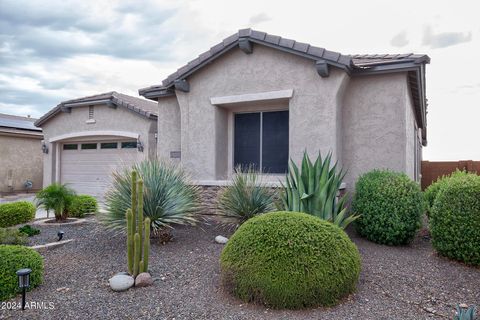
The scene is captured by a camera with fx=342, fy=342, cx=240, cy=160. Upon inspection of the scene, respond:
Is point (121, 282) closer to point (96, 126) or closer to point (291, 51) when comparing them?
point (291, 51)

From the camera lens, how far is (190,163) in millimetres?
9875

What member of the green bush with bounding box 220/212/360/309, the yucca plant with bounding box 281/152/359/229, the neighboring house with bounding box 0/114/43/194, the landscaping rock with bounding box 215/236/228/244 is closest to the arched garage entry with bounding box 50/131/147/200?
the neighboring house with bounding box 0/114/43/194

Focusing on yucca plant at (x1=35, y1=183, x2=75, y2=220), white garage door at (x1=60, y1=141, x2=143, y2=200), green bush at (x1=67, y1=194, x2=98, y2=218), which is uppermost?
white garage door at (x1=60, y1=141, x2=143, y2=200)

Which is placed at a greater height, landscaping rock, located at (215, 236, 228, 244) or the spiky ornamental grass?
the spiky ornamental grass

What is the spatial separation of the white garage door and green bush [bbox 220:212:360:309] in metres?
10.5

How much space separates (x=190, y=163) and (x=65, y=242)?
3907 mm

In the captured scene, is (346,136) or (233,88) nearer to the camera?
(346,136)

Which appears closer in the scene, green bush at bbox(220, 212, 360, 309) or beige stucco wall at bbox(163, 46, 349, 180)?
green bush at bbox(220, 212, 360, 309)

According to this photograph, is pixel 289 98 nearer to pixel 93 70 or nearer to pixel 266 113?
pixel 266 113

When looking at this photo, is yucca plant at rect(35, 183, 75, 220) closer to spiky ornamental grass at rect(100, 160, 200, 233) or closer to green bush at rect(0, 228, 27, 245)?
green bush at rect(0, 228, 27, 245)

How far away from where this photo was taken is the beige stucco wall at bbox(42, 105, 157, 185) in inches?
529

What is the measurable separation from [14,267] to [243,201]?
4235 mm

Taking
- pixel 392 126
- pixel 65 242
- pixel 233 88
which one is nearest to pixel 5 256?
pixel 65 242

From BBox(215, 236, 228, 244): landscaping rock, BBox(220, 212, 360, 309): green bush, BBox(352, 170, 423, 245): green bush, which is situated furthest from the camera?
BBox(352, 170, 423, 245): green bush
